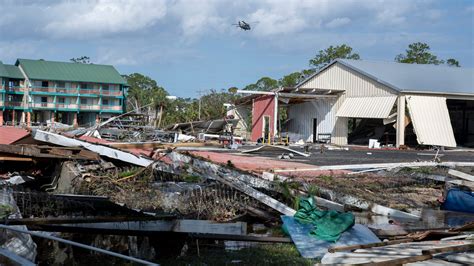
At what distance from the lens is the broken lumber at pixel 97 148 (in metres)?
10.8

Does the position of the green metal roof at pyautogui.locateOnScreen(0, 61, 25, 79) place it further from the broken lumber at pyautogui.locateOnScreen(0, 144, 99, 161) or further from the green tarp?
the green tarp

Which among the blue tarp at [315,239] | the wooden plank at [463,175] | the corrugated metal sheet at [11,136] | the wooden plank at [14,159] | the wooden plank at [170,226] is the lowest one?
the blue tarp at [315,239]

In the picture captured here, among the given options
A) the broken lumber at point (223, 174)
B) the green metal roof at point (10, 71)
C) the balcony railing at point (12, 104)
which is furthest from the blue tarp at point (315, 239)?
the balcony railing at point (12, 104)

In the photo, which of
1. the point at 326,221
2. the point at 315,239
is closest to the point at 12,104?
the point at 326,221

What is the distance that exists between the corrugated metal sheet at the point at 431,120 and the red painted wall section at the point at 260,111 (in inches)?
313

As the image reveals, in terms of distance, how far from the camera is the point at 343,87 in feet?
115

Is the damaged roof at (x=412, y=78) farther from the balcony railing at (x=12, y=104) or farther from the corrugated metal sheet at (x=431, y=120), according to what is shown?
the balcony railing at (x=12, y=104)

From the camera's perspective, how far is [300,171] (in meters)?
13.8

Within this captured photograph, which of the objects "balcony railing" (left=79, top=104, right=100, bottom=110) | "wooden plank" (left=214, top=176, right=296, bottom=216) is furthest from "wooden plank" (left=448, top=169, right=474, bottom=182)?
"balcony railing" (left=79, top=104, right=100, bottom=110)

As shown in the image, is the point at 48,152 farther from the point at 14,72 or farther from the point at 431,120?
the point at 14,72

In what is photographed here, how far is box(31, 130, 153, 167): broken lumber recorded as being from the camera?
423 inches

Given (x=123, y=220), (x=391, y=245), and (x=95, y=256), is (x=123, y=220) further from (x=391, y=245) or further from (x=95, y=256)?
(x=391, y=245)

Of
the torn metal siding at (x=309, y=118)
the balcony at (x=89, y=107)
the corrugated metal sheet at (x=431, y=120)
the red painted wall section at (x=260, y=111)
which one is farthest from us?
the balcony at (x=89, y=107)

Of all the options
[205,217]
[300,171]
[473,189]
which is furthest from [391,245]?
[300,171]
